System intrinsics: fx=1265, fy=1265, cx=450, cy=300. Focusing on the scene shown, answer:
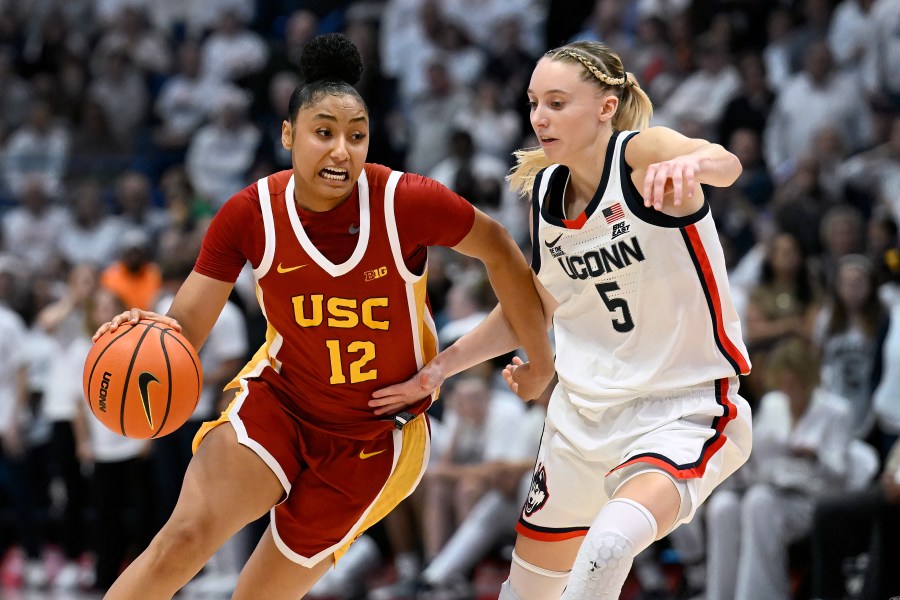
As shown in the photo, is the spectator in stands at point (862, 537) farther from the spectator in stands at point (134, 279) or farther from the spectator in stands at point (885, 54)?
the spectator in stands at point (134, 279)

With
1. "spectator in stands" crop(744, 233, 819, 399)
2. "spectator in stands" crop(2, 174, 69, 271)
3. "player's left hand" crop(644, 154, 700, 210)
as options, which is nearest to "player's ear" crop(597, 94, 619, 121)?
"player's left hand" crop(644, 154, 700, 210)

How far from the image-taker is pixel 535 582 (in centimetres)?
439

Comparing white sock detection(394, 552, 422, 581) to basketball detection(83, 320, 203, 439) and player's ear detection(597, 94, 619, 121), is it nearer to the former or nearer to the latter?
basketball detection(83, 320, 203, 439)

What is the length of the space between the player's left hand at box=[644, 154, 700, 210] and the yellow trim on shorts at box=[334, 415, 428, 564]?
129 centimetres

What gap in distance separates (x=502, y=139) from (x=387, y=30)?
9.03 feet

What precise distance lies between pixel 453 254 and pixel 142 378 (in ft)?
19.8

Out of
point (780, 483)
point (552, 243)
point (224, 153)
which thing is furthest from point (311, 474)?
point (224, 153)

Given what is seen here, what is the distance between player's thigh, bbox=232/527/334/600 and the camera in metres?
4.43

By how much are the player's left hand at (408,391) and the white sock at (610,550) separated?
3.16 feet

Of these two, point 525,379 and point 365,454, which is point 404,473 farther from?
point 525,379

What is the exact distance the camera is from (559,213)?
4.32 metres

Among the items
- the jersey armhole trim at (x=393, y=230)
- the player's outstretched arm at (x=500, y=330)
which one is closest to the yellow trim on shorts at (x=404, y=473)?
the player's outstretched arm at (x=500, y=330)

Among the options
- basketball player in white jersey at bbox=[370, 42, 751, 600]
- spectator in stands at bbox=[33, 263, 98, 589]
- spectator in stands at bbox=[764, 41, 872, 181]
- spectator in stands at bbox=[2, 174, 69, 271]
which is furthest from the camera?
spectator in stands at bbox=[2, 174, 69, 271]

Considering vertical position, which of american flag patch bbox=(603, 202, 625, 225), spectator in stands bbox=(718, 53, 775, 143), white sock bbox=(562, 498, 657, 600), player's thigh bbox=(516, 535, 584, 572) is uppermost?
american flag patch bbox=(603, 202, 625, 225)
